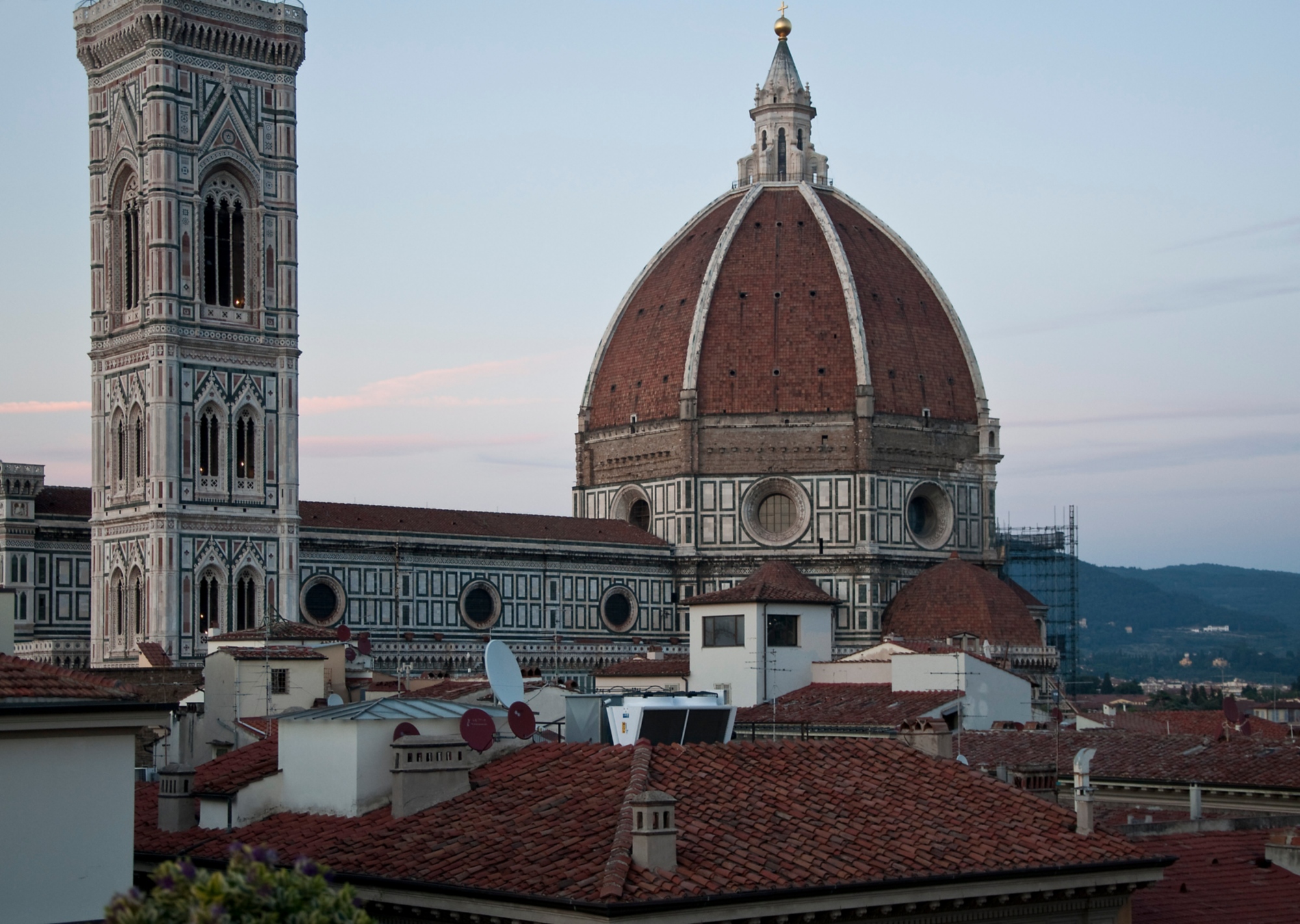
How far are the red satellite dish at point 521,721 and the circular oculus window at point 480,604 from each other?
48.9 meters

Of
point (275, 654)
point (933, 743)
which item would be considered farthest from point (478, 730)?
point (275, 654)

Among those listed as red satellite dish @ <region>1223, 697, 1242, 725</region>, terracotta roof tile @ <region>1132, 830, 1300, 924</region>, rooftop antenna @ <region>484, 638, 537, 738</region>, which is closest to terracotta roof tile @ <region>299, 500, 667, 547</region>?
red satellite dish @ <region>1223, 697, 1242, 725</region>

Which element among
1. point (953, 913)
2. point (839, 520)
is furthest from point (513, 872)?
point (839, 520)

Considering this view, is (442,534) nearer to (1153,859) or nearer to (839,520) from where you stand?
(839,520)

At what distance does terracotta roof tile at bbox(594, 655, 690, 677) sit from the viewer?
5691 cm

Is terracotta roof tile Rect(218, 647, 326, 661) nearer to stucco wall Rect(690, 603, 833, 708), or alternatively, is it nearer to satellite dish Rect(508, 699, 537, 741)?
stucco wall Rect(690, 603, 833, 708)

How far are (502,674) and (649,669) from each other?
1334 inches

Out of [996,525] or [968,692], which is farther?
[996,525]

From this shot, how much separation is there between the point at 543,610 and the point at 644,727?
162 ft

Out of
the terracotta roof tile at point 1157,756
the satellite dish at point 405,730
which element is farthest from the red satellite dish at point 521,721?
the terracotta roof tile at point 1157,756

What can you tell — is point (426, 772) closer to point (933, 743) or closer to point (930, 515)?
point (933, 743)

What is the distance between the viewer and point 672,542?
78375 millimetres

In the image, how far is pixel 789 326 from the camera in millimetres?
79375

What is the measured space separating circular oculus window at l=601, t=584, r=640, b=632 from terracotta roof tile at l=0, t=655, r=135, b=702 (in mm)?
60241
